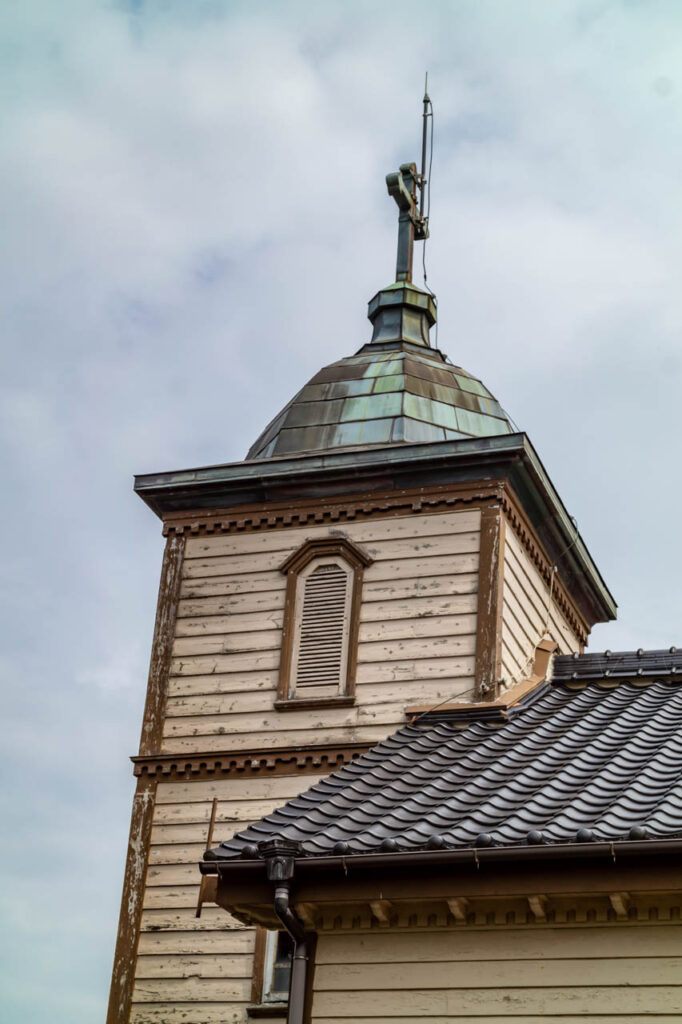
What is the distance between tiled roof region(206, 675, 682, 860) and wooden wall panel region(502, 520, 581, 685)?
2.02m

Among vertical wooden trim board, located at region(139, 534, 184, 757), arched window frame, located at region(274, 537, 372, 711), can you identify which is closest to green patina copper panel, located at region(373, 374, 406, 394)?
arched window frame, located at region(274, 537, 372, 711)

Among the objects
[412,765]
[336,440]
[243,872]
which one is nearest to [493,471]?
[336,440]

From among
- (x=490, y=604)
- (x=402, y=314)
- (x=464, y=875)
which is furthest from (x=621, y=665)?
(x=402, y=314)

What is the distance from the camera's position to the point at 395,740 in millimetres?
12453

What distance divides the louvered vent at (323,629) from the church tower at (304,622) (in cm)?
2

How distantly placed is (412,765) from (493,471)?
15.8 feet

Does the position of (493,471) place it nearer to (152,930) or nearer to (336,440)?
(336,440)

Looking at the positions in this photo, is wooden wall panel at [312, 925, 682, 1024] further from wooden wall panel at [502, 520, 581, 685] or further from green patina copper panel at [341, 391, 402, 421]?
green patina copper panel at [341, 391, 402, 421]

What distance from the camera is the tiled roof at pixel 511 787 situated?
30.6 ft

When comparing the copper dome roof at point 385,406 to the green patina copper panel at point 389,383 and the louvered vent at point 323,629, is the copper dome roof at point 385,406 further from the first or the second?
the louvered vent at point 323,629

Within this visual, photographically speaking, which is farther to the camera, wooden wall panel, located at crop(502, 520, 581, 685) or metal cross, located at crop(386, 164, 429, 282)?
metal cross, located at crop(386, 164, 429, 282)

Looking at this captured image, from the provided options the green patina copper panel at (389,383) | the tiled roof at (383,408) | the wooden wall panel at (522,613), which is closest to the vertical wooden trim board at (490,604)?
the wooden wall panel at (522,613)

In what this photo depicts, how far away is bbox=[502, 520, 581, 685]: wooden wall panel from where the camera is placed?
15273 millimetres

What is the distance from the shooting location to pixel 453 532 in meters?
15.6
